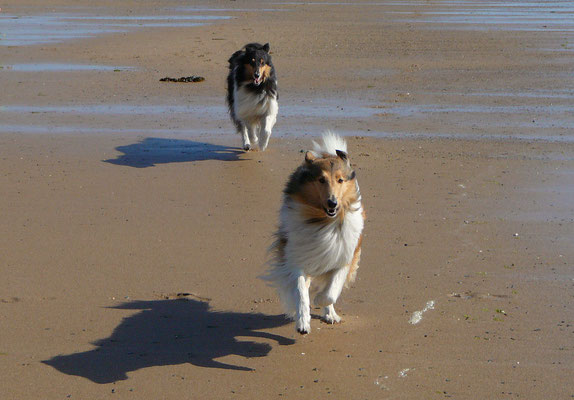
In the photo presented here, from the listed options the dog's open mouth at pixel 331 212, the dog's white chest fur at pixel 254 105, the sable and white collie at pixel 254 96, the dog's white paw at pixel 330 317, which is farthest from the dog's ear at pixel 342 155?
the dog's white chest fur at pixel 254 105

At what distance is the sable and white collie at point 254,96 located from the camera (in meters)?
10.9

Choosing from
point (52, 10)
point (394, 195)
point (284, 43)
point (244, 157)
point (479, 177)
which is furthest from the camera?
point (52, 10)

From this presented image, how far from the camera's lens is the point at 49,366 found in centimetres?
493

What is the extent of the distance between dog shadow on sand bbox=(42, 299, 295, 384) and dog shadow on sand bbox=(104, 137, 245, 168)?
448 centimetres

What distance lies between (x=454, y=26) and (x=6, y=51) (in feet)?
41.9

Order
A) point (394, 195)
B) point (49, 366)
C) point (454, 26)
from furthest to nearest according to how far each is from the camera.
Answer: point (454, 26), point (394, 195), point (49, 366)

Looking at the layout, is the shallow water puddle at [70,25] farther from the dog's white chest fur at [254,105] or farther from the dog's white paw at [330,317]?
the dog's white paw at [330,317]

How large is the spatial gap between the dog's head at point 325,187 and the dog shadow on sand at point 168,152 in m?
4.78

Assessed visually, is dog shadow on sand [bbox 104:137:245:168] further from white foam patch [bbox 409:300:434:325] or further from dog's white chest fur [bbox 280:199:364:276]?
white foam patch [bbox 409:300:434:325]

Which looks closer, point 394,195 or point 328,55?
point 394,195

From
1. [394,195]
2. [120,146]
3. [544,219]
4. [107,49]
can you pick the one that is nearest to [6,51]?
[107,49]

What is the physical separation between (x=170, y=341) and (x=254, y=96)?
20.1 feet

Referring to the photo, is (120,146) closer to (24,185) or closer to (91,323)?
(24,185)

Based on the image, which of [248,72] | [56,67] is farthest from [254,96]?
[56,67]
